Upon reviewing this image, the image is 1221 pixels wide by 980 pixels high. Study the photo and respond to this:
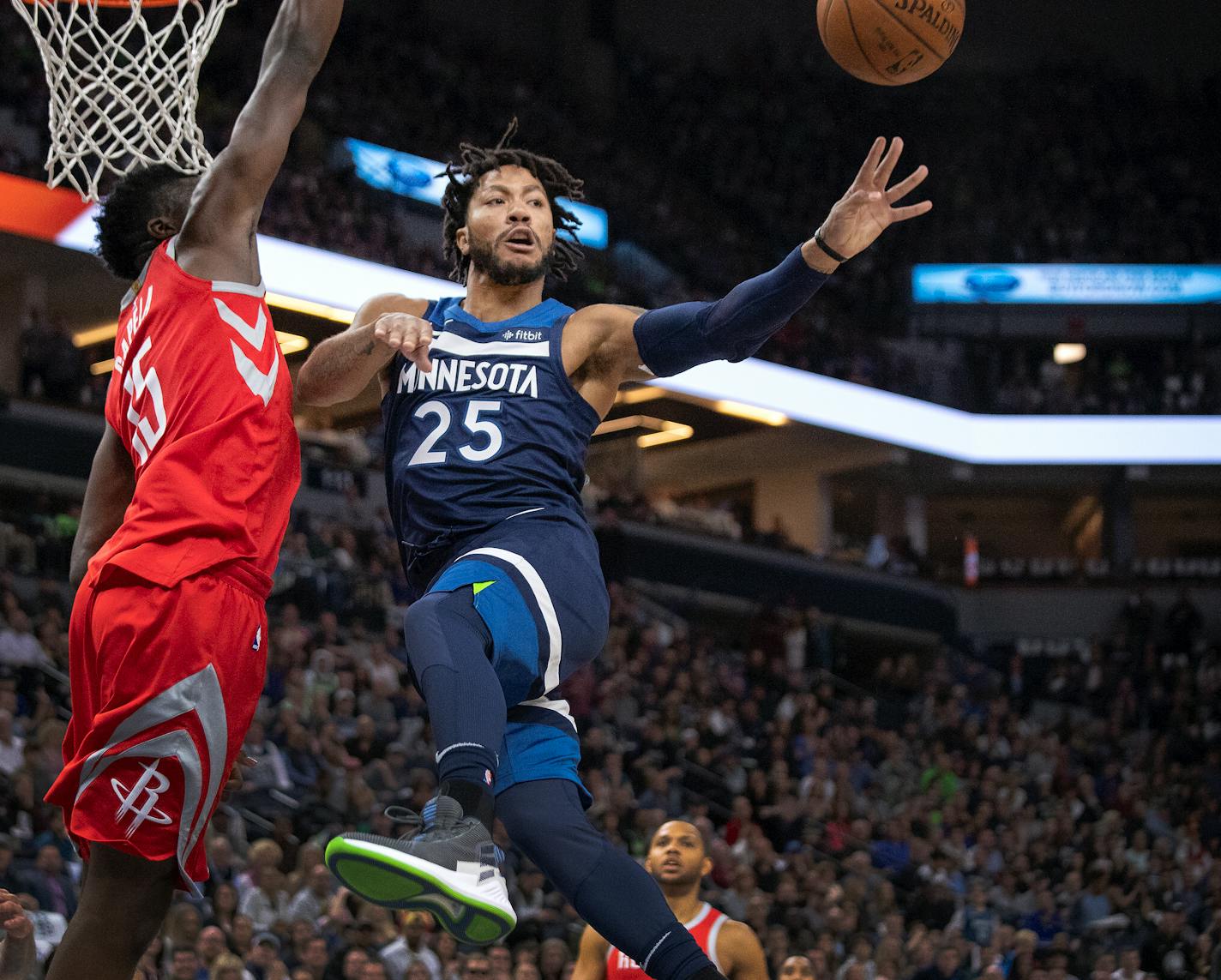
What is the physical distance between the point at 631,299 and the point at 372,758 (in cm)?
1015

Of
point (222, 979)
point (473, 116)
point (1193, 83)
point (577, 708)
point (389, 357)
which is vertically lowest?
point (222, 979)

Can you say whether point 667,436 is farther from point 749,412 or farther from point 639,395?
point 639,395

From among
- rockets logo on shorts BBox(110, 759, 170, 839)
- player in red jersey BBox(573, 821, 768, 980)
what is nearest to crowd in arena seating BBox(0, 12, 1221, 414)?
player in red jersey BBox(573, 821, 768, 980)

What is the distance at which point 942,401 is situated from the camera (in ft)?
78.5

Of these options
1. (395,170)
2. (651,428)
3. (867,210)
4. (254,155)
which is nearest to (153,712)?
(254,155)

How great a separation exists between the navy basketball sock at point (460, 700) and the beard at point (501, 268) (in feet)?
3.19

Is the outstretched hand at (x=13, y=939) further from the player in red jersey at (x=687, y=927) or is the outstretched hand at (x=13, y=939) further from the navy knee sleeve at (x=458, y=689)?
the player in red jersey at (x=687, y=927)

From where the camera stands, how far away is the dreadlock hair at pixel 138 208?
3600 mm

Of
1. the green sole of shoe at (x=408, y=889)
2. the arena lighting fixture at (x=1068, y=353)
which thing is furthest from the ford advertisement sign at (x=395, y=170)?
the green sole of shoe at (x=408, y=889)

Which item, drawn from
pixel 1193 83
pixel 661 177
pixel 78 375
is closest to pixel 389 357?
pixel 78 375

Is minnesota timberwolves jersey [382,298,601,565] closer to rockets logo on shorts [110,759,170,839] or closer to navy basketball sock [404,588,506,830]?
navy basketball sock [404,588,506,830]

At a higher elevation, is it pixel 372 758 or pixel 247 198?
pixel 247 198

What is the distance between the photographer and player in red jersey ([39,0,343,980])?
307 cm

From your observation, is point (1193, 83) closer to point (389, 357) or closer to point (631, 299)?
point (631, 299)
